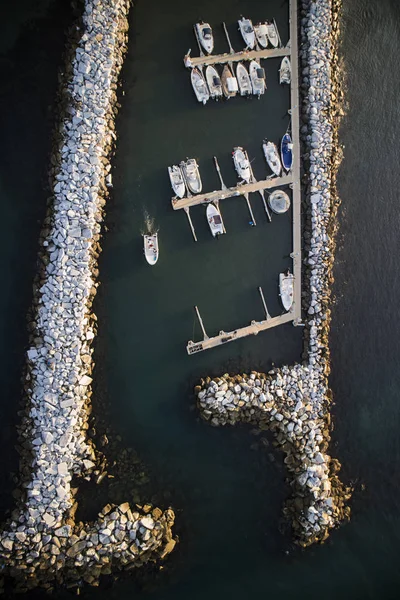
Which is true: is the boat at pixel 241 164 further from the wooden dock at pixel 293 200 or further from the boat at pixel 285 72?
the boat at pixel 285 72

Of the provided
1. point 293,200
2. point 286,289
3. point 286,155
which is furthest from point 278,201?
point 286,289

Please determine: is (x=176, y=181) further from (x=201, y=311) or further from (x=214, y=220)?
(x=201, y=311)

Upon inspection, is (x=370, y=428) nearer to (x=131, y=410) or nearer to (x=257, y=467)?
(x=257, y=467)

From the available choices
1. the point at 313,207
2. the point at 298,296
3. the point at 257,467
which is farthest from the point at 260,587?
the point at 313,207

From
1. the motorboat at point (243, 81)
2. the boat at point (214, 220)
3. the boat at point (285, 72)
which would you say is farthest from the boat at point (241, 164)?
the boat at point (285, 72)

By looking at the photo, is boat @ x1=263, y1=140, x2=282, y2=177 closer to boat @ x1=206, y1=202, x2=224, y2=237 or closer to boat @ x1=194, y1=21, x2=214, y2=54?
boat @ x1=206, y1=202, x2=224, y2=237

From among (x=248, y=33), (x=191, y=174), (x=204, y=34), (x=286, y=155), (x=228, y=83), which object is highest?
(x=204, y=34)
